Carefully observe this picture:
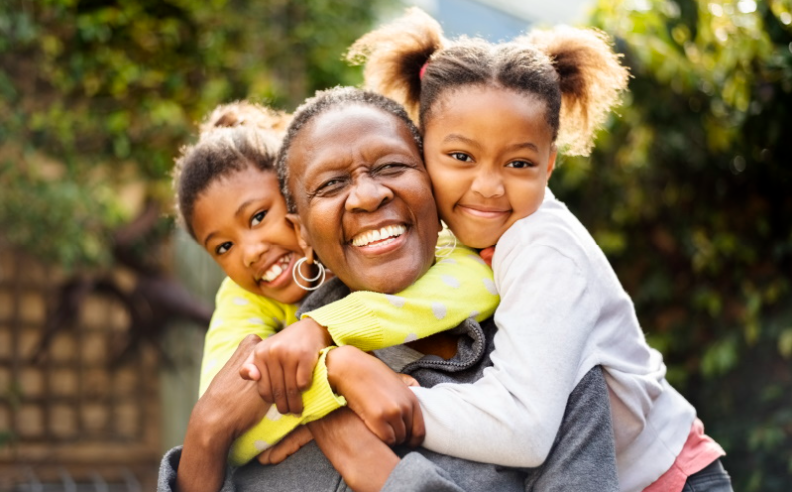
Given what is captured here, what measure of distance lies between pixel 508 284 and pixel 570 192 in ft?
11.3

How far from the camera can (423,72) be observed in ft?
Result: 7.74

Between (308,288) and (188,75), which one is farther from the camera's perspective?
(188,75)

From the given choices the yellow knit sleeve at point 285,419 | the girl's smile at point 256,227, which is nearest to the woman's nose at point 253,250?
the girl's smile at point 256,227

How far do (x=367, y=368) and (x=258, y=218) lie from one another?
75cm

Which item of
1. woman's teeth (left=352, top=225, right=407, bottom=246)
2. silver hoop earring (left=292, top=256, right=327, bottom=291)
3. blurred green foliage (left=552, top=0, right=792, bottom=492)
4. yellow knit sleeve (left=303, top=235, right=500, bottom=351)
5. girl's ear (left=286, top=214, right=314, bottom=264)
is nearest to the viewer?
yellow knit sleeve (left=303, top=235, right=500, bottom=351)

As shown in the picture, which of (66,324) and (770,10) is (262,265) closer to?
(770,10)

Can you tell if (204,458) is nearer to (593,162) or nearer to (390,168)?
(390,168)

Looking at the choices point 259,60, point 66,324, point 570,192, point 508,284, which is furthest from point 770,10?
point 66,324

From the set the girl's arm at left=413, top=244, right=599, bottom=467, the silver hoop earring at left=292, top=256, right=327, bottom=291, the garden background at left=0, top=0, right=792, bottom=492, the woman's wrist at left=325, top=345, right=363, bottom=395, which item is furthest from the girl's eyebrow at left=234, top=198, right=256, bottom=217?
the garden background at left=0, top=0, right=792, bottom=492

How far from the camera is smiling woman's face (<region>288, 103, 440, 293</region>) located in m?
2.04

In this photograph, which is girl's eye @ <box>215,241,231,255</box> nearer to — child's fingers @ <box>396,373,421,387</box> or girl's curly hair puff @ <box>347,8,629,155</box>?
girl's curly hair puff @ <box>347,8,629,155</box>

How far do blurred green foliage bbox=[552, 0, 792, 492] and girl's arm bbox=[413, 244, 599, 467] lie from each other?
8.42ft

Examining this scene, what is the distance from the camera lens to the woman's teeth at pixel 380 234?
204 centimetres

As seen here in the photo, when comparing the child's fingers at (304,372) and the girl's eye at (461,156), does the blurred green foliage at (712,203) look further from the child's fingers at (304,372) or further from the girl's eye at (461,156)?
the child's fingers at (304,372)
